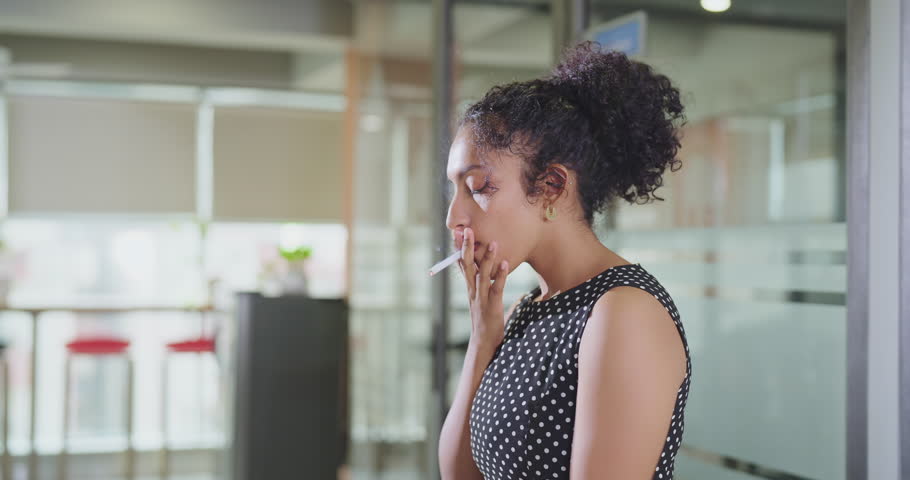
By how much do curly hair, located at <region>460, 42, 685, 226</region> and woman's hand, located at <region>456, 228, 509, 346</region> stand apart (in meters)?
0.10

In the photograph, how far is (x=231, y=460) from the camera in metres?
4.02

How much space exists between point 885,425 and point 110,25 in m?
4.54

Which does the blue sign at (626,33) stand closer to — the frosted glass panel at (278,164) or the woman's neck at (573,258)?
the woman's neck at (573,258)

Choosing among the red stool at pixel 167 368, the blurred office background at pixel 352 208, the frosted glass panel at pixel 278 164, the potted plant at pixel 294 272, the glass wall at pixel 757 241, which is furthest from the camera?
the frosted glass panel at pixel 278 164

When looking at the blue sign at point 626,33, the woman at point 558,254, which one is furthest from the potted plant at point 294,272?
the woman at point 558,254

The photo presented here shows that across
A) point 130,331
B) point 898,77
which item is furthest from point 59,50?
point 898,77

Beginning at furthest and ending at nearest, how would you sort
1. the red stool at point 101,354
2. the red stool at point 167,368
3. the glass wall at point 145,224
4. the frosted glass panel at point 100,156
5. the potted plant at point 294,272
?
the frosted glass panel at point 100,156
the glass wall at point 145,224
the red stool at point 167,368
the red stool at point 101,354
the potted plant at point 294,272

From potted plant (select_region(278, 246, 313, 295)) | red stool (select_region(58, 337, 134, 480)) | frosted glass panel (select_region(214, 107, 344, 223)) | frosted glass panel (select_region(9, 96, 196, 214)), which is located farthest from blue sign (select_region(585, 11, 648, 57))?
frosted glass panel (select_region(9, 96, 196, 214))

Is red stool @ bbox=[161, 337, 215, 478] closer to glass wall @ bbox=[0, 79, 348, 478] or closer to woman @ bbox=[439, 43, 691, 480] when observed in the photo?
glass wall @ bbox=[0, 79, 348, 478]

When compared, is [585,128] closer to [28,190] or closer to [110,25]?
[110,25]

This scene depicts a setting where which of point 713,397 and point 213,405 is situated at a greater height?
point 713,397

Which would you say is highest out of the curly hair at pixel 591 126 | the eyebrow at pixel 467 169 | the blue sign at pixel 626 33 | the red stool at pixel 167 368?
the blue sign at pixel 626 33

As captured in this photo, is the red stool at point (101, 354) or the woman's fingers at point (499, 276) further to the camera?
the red stool at point (101, 354)

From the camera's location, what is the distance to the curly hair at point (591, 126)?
111cm
